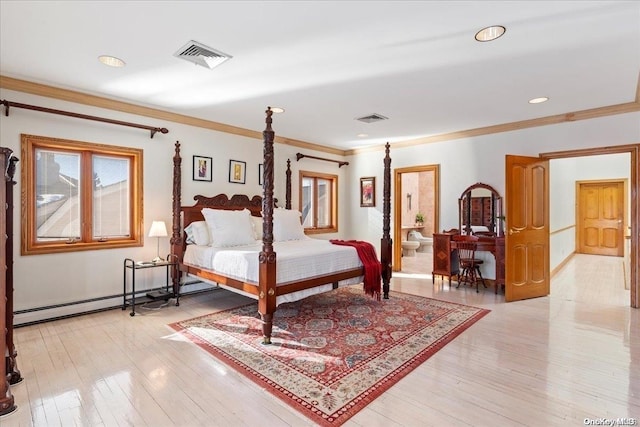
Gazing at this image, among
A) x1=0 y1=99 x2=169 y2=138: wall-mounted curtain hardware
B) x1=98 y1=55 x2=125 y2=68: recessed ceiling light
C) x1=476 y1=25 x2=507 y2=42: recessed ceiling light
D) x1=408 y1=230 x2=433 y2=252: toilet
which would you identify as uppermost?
x1=98 y1=55 x2=125 y2=68: recessed ceiling light

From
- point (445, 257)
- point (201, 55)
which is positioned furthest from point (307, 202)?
point (201, 55)

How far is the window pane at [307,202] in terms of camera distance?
21.9 feet

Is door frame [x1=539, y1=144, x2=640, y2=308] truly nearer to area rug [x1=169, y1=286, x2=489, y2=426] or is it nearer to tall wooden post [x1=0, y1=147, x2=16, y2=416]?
area rug [x1=169, y1=286, x2=489, y2=426]

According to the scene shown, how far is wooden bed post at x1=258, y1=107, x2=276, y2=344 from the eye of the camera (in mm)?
3043

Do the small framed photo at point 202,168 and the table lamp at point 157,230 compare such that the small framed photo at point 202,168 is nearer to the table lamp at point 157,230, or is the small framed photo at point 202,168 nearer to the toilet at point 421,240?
the table lamp at point 157,230

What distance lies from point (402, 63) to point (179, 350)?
328cm

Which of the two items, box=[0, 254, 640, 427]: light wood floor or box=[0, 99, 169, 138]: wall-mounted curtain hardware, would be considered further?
box=[0, 99, 169, 138]: wall-mounted curtain hardware

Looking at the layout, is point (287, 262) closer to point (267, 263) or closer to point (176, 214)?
point (267, 263)

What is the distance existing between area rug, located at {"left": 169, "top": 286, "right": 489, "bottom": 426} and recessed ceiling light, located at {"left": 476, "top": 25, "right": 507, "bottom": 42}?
8.58ft

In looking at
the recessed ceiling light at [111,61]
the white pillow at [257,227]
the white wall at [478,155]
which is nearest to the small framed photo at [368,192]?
the white wall at [478,155]

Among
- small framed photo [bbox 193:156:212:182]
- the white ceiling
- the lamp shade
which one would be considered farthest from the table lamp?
the white ceiling

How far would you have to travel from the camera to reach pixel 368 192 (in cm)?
697

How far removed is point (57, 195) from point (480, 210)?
5.91m

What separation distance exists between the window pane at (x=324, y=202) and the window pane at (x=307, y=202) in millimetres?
263
